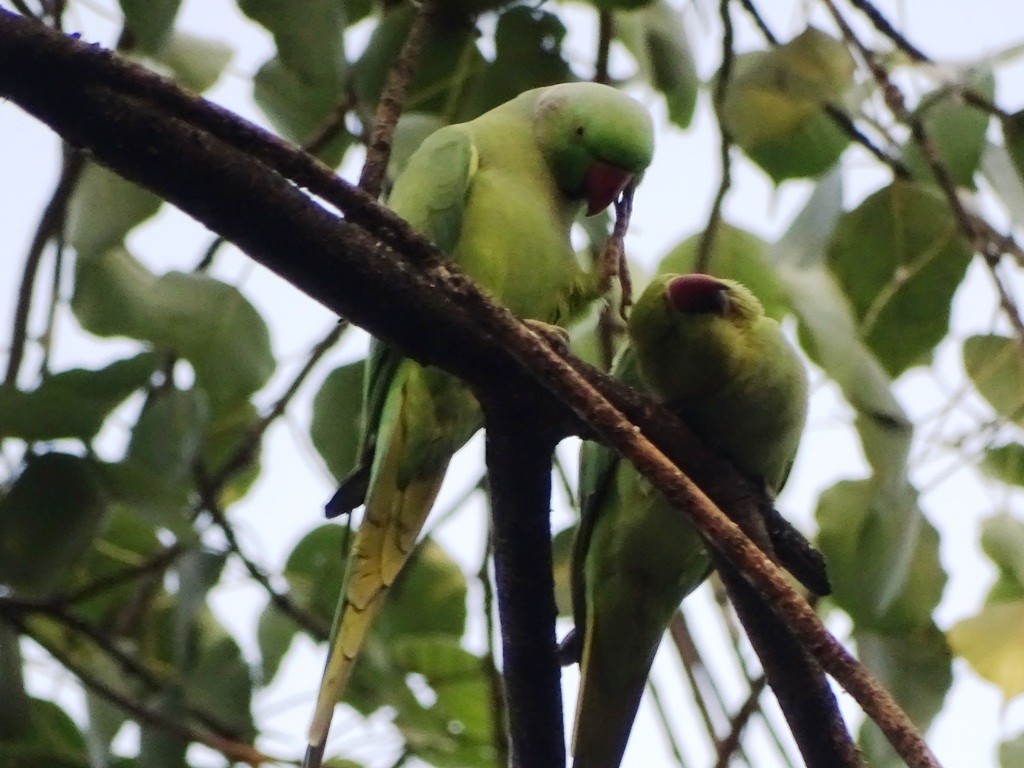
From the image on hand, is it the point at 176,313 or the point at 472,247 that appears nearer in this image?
the point at 472,247

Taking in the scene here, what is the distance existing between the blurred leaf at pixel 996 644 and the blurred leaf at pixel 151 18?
2.89 feet

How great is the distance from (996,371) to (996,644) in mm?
359

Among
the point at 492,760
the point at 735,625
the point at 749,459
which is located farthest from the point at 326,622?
the point at 749,459

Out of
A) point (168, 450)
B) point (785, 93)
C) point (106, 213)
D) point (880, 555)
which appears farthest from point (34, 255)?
point (880, 555)

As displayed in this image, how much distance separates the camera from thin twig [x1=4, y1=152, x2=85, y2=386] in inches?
53.2

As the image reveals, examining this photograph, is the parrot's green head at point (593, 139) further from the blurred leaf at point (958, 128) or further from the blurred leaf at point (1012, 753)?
the blurred leaf at point (1012, 753)

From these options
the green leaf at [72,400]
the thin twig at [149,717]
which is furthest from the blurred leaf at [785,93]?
the thin twig at [149,717]

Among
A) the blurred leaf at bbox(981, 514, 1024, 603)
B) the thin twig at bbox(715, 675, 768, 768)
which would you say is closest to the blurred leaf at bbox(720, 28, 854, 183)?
the blurred leaf at bbox(981, 514, 1024, 603)

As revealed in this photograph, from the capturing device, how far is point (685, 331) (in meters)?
0.95

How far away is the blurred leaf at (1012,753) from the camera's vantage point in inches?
48.4

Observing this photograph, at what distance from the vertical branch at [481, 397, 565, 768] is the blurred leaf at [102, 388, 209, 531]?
1.64ft

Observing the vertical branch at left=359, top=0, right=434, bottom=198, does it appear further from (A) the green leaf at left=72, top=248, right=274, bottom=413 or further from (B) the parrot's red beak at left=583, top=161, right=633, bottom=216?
(A) the green leaf at left=72, top=248, right=274, bottom=413

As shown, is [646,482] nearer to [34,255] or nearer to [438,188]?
[438,188]

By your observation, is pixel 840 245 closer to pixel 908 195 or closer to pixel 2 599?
pixel 908 195
